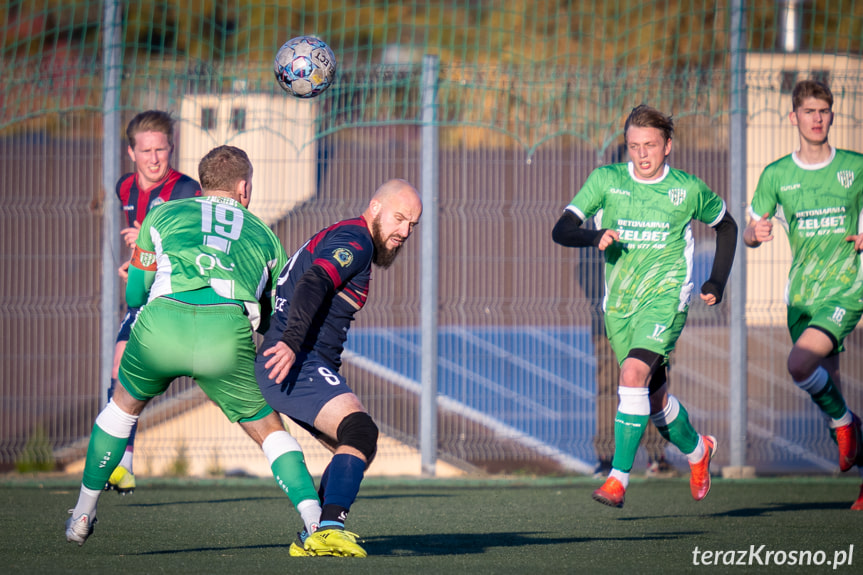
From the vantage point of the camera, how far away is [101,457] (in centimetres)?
450

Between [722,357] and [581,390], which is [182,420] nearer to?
[581,390]

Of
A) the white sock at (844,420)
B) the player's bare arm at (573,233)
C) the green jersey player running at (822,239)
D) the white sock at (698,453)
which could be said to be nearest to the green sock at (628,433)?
the white sock at (698,453)

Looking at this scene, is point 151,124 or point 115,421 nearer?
point 115,421

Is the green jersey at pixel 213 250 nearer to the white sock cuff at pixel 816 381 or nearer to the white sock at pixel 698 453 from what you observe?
the white sock at pixel 698 453

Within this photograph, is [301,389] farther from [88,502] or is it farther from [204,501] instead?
[204,501]

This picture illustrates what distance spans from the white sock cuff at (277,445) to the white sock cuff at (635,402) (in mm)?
1945

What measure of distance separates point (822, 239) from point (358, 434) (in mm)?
3636

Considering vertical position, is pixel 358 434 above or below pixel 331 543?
above

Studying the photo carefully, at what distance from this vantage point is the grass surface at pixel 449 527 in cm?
432

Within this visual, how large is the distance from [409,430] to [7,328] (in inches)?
136

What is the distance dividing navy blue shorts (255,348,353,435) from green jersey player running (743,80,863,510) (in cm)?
311

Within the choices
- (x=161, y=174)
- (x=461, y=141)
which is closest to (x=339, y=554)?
(x=161, y=174)

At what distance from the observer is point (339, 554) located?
4.22m

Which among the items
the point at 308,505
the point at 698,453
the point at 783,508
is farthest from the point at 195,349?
the point at 783,508
